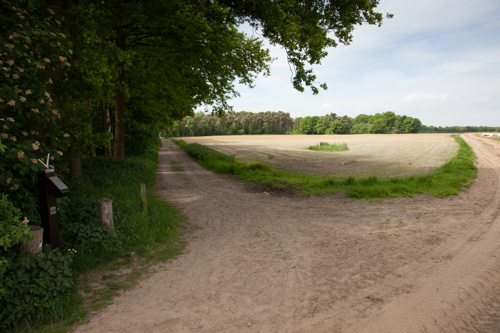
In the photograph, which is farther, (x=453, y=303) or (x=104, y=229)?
(x=104, y=229)

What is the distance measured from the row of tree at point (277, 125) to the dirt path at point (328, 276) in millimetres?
125371

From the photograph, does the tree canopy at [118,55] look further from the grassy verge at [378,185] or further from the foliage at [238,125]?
the foliage at [238,125]

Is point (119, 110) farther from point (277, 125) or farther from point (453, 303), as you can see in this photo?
point (277, 125)

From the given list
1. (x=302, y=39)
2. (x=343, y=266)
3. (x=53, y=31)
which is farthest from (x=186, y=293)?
(x=302, y=39)

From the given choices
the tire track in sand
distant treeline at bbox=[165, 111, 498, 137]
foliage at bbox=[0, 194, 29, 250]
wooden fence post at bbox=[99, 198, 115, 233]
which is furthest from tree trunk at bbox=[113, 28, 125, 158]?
distant treeline at bbox=[165, 111, 498, 137]

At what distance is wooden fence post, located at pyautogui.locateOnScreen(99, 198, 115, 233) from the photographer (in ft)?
19.0

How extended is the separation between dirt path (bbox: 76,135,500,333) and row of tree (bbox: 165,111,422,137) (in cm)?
12537

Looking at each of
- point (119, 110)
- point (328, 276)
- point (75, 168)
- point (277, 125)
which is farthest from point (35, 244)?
point (277, 125)

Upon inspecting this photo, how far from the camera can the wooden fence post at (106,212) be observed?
579 centimetres

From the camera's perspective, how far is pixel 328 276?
15.3 feet

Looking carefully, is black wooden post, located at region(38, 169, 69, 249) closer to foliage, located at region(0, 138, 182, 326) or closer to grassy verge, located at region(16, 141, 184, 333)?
foliage, located at region(0, 138, 182, 326)

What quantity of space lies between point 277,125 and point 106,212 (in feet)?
487

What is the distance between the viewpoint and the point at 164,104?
15.5m

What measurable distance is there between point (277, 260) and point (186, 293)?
72.0 inches
